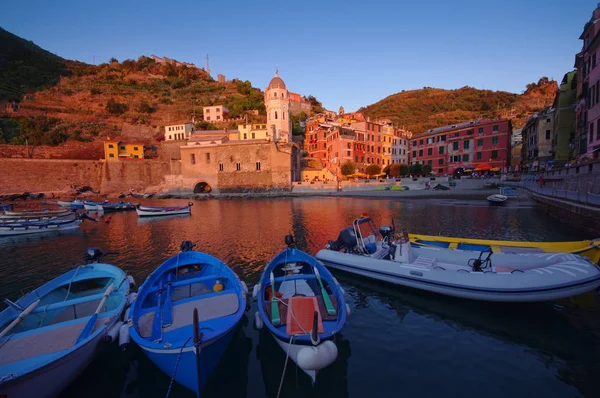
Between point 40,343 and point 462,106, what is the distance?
115m

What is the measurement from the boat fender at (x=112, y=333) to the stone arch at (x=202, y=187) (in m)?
54.2

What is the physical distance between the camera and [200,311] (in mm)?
5871

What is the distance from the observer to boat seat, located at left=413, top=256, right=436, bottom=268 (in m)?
8.98

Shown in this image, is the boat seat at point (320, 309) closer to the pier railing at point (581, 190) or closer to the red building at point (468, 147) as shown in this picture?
the pier railing at point (581, 190)

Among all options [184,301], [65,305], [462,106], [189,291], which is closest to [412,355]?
[184,301]

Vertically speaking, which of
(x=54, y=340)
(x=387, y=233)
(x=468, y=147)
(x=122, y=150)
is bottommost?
(x=54, y=340)

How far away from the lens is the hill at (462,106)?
83.2 m

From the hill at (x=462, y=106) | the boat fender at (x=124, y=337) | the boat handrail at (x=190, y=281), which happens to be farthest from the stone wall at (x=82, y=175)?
the hill at (x=462, y=106)

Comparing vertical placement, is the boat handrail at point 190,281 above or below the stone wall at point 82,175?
below

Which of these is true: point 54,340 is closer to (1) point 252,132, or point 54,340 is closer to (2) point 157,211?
(2) point 157,211

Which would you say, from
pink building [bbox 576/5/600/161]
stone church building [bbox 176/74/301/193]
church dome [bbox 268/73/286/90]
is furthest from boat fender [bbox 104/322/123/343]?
church dome [bbox 268/73/286/90]

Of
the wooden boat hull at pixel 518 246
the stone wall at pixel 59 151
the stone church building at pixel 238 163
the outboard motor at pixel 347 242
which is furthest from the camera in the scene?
the stone church building at pixel 238 163

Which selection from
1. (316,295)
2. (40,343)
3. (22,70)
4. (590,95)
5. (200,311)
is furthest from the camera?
(22,70)

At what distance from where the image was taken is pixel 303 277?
24.6 feet
